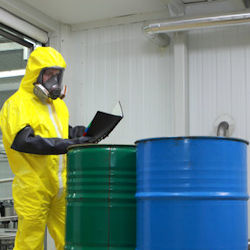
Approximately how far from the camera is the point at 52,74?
346 centimetres

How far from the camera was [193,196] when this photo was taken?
5.96 ft

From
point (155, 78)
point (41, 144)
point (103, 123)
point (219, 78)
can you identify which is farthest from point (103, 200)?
point (155, 78)

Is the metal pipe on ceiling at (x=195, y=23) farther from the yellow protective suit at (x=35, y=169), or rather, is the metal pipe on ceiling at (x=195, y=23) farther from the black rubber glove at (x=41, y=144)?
the black rubber glove at (x=41, y=144)

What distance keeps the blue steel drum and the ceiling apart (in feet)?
9.08

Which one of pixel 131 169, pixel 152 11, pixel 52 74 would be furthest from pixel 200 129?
pixel 131 169

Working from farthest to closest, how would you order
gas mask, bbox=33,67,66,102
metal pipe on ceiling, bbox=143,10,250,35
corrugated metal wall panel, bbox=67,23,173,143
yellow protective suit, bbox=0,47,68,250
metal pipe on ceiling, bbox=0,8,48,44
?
corrugated metal wall panel, bbox=67,23,173,143 < metal pipe on ceiling, bbox=0,8,48,44 < metal pipe on ceiling, bbox=143,10,250,35 < gas mask, bbox=33,67,66,102 < yellow protective suit, bbox=0,47,68,250

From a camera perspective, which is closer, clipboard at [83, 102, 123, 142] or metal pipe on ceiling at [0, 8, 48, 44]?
clipboard at [83, 102, 123, 142]

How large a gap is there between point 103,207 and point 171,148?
0.42 meters

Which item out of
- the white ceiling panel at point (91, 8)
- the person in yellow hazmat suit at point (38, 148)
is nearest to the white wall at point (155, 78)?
the white ceiling panel at point (91, 8)

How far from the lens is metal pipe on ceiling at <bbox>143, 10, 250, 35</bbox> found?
4090 millimetres

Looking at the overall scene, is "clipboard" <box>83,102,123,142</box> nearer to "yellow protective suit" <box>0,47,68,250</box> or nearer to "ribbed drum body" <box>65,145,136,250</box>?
"yellow protective suit" <box>0,47,68,250</box>

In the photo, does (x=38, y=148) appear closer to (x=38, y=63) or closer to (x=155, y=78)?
(x=38, y=63)

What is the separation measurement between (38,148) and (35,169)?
9.4 inches

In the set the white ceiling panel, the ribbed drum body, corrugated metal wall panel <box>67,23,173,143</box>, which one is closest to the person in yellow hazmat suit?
the ribbed drum body
